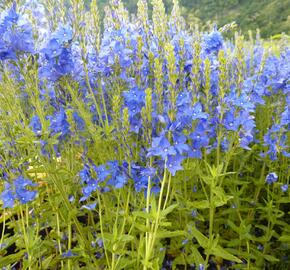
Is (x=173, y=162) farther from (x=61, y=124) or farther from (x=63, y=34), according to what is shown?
(x=63, y=34)

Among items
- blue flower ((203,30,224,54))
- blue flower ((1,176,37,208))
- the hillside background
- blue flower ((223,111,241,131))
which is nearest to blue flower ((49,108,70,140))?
blue flower ((1,176,37,208))

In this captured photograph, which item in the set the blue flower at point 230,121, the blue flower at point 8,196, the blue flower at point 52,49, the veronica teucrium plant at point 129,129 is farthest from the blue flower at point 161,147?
the blue flower at point 8,196

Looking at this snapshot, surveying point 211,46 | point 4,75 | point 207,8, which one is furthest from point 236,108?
point 207,8

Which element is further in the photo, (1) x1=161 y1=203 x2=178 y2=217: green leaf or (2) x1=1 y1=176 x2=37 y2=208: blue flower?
(2) x1=1 y1=176 x2=37 y2=208: blue flower

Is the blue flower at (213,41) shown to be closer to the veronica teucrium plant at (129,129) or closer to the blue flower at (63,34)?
the veronica teucrium plant at (129,129)

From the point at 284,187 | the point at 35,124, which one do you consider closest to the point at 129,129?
A: the point at 35,124

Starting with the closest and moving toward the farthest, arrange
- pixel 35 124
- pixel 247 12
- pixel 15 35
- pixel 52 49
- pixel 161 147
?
1. pixel 161 147
2. pixel 15 35
3. pixel 52 49
4. pixel 35 124
5. pixel 247 12

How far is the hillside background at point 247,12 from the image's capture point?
46.2 meters

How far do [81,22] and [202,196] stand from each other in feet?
5.67

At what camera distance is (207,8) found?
53.3 meters

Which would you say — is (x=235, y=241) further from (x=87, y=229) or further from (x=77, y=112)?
(x=77, y=112)

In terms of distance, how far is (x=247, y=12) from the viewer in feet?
175

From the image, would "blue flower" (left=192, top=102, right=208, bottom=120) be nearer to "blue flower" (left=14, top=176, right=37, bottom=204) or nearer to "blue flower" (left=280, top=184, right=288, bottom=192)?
"blue flower" (left=280, top=184, right=288, bottom=192)

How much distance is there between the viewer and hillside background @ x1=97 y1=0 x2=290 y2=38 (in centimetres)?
4617
